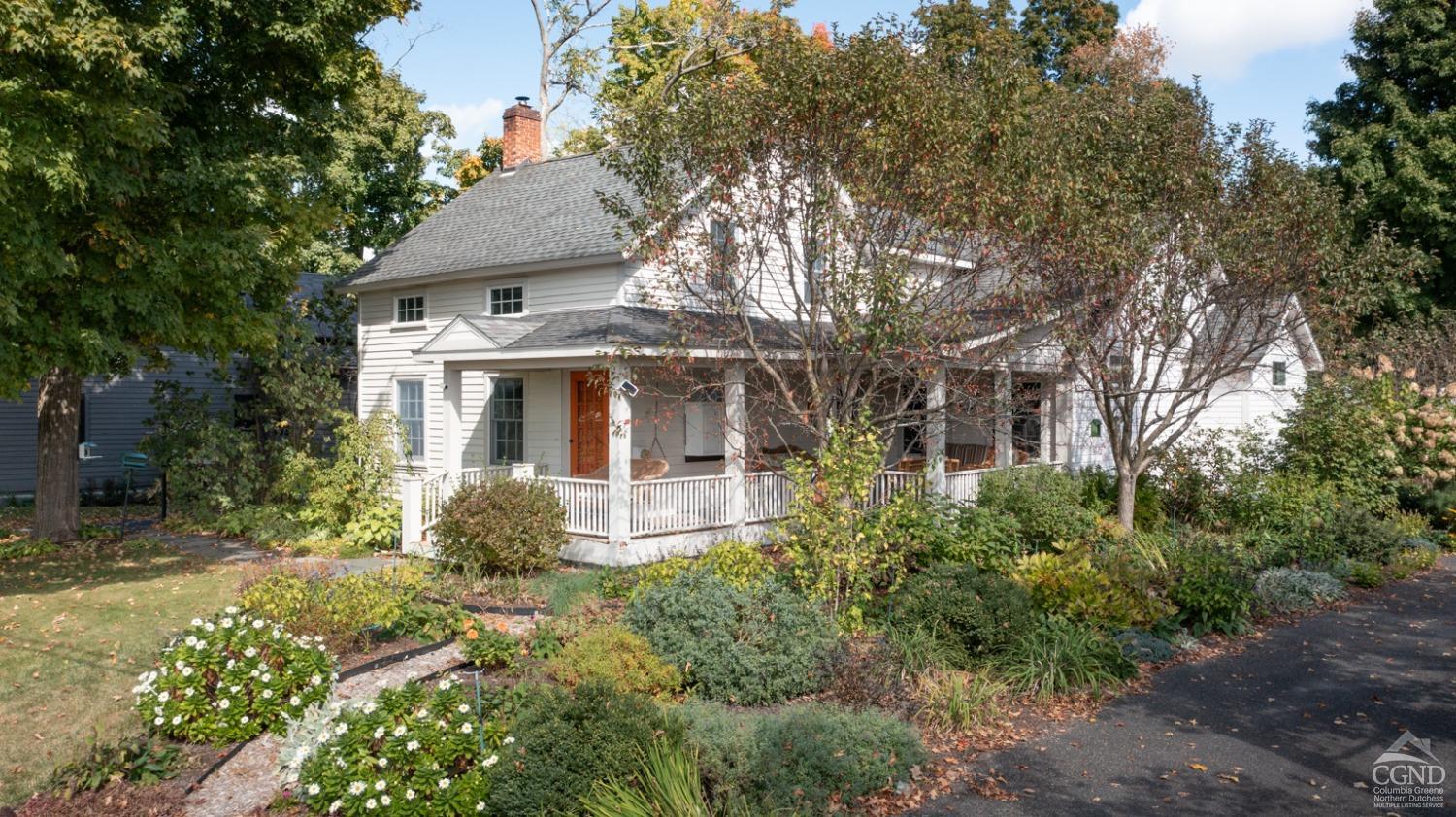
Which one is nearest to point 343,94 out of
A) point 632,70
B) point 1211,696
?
point 1211,696

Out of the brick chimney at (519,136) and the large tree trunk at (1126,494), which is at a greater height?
the brick chimney at (519,136)

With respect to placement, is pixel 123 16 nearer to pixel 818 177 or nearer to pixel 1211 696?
pixel 818 177

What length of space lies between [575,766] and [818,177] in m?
8.14

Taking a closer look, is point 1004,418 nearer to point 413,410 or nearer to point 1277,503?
point 1277,503

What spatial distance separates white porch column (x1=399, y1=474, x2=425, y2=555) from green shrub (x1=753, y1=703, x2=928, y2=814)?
8.74 metres

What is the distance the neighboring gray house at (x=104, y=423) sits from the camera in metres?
20.3

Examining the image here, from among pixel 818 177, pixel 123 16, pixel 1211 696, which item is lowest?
pixel 1211 696

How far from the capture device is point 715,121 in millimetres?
11430

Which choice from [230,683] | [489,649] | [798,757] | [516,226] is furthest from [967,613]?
[516,226]

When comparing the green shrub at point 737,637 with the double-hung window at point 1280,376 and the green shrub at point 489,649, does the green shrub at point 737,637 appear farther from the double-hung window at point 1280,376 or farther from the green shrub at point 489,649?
the double-hung window at point 1280,376

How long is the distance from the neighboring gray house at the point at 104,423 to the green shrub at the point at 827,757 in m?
17.4

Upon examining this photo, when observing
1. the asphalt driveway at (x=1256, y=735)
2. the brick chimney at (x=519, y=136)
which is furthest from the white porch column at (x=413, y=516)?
the brick chimney at (x=519, y=136)

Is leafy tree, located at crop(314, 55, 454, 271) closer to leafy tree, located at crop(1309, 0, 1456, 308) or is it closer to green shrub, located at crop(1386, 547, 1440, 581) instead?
green shrub, located at crop(1386, 547, 1440, 581)

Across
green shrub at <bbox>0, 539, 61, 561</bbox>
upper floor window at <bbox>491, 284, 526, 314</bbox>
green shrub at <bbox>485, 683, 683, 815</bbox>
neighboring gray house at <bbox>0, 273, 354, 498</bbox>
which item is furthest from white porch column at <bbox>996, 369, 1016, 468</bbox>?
neighboring gray house at <bbox>0, 273, 354, 498</bbox>
